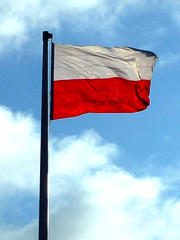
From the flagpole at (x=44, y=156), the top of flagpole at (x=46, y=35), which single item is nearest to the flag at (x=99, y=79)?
the flagpole at (x=44, y=156)

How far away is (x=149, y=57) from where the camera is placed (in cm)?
1756

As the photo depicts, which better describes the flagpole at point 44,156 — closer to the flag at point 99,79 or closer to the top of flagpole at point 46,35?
the top of flagpole at point 46,35

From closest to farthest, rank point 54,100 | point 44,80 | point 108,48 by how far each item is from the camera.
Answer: point 44,80 → point 54,100 → point 108,48

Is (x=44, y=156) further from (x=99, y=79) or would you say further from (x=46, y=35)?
(x=99, y=79)

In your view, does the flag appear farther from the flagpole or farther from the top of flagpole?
the top of flagpole

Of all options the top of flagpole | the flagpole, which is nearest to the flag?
the flagpole

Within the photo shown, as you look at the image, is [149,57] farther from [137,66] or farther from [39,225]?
[39,225]

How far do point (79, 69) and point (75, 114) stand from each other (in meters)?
1.79

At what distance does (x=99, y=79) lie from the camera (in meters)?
16.2

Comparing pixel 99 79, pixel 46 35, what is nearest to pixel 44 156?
pixel 46 35

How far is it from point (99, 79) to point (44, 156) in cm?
479

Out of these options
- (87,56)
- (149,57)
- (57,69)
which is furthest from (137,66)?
(57,69)

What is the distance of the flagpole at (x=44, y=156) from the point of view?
11547 mm

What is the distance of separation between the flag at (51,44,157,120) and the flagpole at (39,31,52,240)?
1177 millimetres
